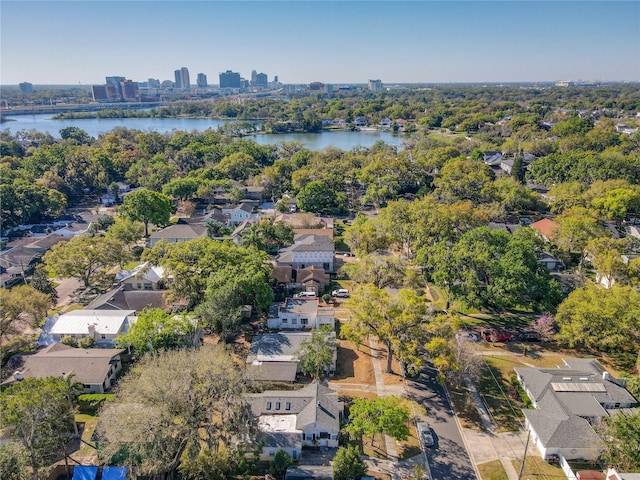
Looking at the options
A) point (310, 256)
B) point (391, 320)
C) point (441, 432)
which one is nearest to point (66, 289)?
point (310, 256)

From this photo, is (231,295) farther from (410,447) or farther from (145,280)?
(410,447)

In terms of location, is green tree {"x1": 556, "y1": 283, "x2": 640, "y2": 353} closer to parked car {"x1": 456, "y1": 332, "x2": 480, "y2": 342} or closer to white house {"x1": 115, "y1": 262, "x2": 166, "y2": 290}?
parked car {"x1": 456, "y1": 332, "x2": 480, "y2": 342}

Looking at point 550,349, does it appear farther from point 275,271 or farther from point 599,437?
point 275,271

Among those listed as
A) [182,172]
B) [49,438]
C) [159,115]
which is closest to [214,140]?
[182,172]

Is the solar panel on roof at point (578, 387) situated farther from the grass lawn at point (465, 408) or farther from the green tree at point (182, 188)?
the green tree at point (182, 188)

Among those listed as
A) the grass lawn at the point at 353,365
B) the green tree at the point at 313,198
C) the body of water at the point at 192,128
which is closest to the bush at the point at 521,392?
the grass lawn at the point at 353,365

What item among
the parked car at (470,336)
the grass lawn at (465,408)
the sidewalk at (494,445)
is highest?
the parked car at (470,336)
